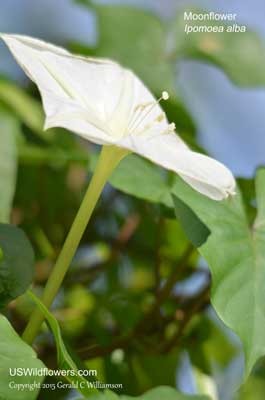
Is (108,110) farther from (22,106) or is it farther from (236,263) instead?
(22,106)

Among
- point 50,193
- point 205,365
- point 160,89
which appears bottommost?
point 205,365

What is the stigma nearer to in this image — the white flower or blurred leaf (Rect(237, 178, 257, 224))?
the white flower

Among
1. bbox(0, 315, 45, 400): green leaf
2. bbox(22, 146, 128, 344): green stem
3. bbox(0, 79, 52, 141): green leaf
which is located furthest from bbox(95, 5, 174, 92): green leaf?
bbox(0, 315, 45, 400): green leaf

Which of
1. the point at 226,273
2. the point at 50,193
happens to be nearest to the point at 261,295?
the point at 226,273

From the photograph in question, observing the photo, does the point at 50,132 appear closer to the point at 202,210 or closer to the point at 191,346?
the point at 191,346

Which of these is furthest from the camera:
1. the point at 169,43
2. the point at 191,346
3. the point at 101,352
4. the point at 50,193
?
the point at 169,43

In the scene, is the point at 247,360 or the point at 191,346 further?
the point at 191,346

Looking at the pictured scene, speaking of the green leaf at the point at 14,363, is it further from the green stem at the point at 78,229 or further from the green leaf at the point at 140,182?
the green leaf at the point at 140,182
